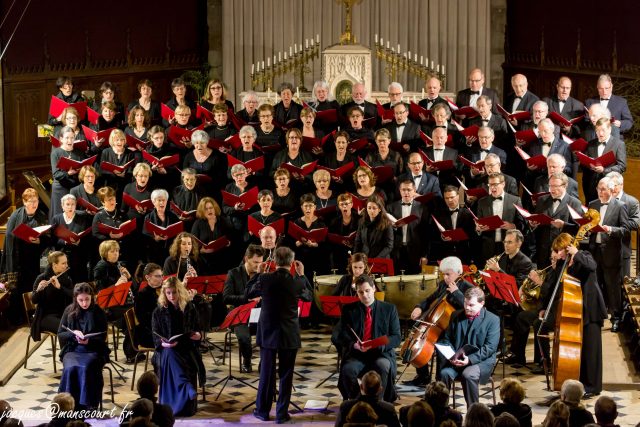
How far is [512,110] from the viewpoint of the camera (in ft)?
36.7

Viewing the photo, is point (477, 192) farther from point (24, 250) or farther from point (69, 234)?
point (24, 250)

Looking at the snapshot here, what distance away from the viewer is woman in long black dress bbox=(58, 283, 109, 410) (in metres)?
8.12

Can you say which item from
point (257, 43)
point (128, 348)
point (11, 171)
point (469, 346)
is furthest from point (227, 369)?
point (257, 43)

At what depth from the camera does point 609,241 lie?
9.54m

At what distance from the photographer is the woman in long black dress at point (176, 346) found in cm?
816

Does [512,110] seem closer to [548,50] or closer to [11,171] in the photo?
[548,50]

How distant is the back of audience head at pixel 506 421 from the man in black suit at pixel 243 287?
10.7 ft

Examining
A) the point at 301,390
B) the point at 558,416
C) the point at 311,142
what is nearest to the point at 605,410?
the point at 558,416

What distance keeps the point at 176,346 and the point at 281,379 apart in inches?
30.5

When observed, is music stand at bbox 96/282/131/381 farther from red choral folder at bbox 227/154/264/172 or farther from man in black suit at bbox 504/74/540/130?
man in black suit at bbox 504/74/540/130

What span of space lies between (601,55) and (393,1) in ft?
9.01

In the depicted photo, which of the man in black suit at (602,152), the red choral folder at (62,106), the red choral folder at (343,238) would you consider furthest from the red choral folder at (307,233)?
the red choral folder at (62,106)

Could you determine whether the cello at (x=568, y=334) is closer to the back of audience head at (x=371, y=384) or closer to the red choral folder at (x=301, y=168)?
the back of audience head at (x=371, y=384)

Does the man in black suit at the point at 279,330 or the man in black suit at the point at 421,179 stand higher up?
the man in black suit at the point at 421,179
